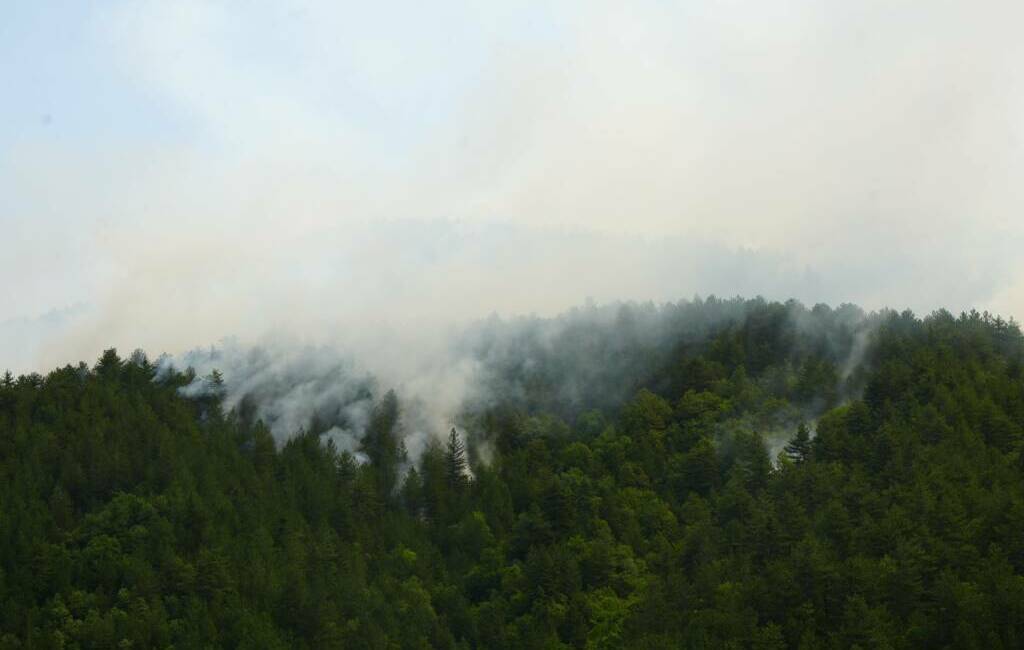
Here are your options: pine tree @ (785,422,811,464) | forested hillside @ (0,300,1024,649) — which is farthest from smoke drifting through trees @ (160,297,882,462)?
pine tree @ (785,422,811,464)

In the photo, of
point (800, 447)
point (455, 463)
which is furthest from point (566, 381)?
point (800, 447)

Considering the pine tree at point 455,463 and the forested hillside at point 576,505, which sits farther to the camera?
the pine tree at point 455,463

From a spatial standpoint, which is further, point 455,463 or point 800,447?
point 455,463

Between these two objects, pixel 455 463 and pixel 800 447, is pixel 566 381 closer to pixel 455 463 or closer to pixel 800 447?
pixel 455 463

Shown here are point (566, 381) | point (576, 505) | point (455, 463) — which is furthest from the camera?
point (566, 381)

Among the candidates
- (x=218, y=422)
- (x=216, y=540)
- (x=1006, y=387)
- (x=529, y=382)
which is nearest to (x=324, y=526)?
(x=216, y=540)

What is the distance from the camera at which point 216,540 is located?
5458 inches

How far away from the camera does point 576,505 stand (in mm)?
150250

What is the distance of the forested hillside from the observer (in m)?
113

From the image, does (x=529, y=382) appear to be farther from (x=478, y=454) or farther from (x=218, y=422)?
(x=218, y=422)

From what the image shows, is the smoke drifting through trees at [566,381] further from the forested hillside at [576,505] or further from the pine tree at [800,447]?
the pine tree at [800,447]

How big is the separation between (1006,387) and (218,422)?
93632 mm

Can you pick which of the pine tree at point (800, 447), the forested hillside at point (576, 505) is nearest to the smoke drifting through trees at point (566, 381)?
the forested hillside at point (576, 505)

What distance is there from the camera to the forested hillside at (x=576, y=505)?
11281cm
